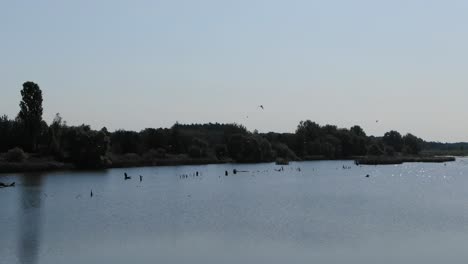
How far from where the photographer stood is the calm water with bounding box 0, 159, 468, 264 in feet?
89.5

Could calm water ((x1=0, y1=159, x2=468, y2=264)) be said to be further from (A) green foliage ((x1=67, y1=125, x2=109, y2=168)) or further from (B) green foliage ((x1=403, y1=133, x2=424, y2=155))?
(B) green foliage ((x1=403, y1=133, x2=424, y2=155))

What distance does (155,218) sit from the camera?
4094 centimetres

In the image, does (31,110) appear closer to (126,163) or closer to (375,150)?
(126,163)

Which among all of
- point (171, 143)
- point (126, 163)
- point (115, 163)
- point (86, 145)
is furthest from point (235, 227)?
point (171, 143)

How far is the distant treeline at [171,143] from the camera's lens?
344ft

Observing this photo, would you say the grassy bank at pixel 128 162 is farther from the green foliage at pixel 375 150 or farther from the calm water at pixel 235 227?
the calm water at pixel 235 227

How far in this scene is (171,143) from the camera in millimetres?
144750

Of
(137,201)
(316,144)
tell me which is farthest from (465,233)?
(316,144)

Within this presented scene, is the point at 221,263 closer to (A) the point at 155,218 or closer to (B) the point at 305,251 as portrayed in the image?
(B) the point at 305,251

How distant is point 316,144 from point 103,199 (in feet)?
404

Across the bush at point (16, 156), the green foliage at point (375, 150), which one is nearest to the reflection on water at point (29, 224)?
the bush at point (16, 156)

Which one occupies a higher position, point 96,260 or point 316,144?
point 316,144

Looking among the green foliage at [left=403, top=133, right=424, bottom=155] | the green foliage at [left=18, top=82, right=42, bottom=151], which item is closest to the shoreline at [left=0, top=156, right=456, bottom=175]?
the green foliage at [left=18, top=82, right=42, bottom=151]

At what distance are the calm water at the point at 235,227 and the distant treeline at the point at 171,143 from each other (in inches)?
1661
